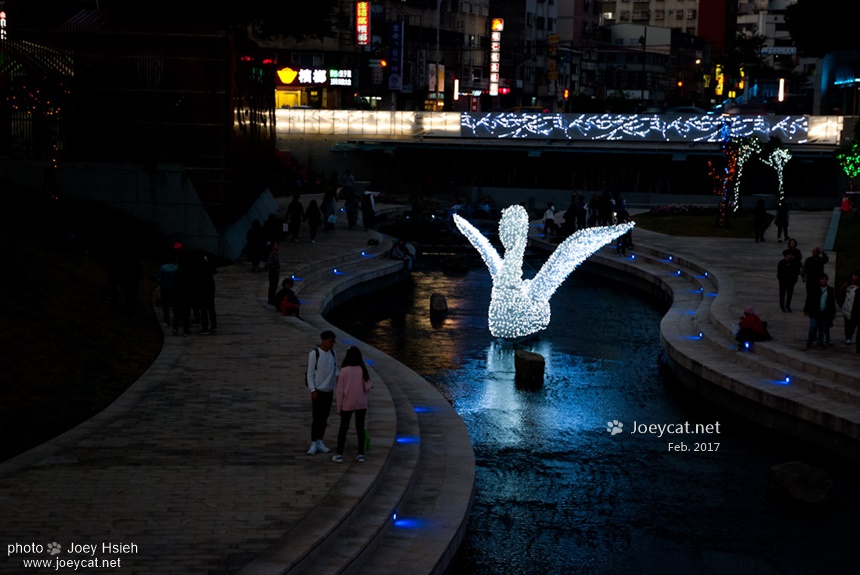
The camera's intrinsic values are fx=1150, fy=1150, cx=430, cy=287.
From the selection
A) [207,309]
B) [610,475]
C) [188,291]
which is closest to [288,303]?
[207,309]

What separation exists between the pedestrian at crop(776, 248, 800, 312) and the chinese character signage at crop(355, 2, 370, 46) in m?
54.4

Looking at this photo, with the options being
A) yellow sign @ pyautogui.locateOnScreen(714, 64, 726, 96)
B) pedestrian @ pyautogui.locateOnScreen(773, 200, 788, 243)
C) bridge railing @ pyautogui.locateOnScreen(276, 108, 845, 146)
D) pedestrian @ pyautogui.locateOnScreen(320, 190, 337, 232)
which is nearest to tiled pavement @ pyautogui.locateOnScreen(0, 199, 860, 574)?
pedestrian @ pyautogui.locateOnScreen(773, 200, 788, 243)

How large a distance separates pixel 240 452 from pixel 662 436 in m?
7.38

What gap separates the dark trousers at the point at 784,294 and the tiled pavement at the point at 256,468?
111cm

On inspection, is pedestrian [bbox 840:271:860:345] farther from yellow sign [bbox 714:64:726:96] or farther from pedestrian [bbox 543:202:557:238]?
yellow sign [bbox 714:64:726:96]

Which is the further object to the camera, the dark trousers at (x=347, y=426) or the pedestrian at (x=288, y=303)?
the pedestrian at (x=288, y=303)

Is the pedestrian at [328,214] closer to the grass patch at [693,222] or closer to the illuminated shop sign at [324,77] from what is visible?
the grass patch at [693,222]

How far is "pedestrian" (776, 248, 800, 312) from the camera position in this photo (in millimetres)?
23344

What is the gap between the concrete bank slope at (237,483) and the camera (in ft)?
35.1

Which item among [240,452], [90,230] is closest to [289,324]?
[90,230]

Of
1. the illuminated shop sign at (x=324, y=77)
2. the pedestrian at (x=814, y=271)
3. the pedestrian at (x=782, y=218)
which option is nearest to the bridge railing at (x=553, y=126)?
the illuminated shop sign at (x=324, y=77)

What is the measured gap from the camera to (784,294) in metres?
23.9

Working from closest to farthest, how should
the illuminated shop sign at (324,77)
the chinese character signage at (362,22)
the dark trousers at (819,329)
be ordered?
the dark trousers at (819,329)
the chinese character signage at (362,22)
the illuminated shop sign at (324,77)

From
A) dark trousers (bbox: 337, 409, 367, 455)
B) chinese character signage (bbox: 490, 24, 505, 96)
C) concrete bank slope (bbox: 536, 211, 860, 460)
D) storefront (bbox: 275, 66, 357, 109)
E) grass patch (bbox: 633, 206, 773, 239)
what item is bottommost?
grass patch (bbox: 633, 206, 773, 239)
